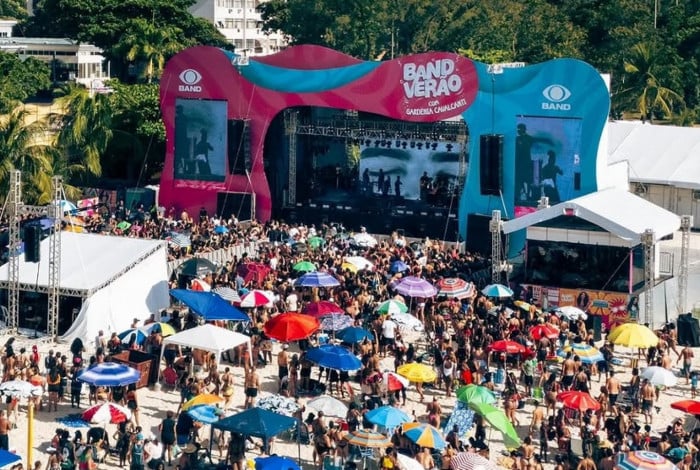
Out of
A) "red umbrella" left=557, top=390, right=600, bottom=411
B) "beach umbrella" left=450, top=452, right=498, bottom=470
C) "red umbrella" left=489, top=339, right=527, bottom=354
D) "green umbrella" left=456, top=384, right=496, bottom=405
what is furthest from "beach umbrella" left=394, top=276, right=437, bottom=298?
"beach umbrella" left=450, top=452, right=498, bottom=470

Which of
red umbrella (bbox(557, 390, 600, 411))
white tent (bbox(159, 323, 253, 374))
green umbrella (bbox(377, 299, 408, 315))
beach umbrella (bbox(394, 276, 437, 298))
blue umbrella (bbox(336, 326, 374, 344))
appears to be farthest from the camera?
beach umbrella (bbox(394, 276, 437, 298))

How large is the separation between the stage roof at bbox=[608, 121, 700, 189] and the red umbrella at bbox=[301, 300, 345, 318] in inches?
786

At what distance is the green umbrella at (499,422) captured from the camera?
24562 mm

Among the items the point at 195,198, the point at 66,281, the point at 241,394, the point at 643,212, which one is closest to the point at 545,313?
the point at 643,212

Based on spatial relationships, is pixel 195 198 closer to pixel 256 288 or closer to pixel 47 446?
pixel 256 288

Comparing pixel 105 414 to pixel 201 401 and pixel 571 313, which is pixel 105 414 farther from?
pixel 571 313

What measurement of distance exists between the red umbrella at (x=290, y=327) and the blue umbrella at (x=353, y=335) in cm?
60

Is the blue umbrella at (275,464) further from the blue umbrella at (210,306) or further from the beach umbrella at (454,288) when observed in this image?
the beach umbrella at (454,288)

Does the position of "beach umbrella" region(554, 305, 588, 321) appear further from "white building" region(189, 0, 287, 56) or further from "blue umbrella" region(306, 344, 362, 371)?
"white building" region(189, 0, 287, 56)

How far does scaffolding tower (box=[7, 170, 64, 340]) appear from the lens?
3262 centimetres

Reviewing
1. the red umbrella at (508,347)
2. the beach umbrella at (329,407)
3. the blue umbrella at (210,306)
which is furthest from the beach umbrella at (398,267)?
the beach umbrella at (329,407)

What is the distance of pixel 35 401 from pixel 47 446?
2.23 meters

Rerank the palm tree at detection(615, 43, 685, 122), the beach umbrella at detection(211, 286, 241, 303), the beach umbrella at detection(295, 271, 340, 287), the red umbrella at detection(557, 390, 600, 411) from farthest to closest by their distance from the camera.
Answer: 1. the palm tree at detection(615, 43, 685, 122)
2. the beach umbrella at detection(295, 271, 340, 287)
3. the beach umbrella at detection(211, 286, 241, 303)
4. the red umbrella at detection(557, 390, 600, 411)

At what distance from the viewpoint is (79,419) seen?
24.6 metres
